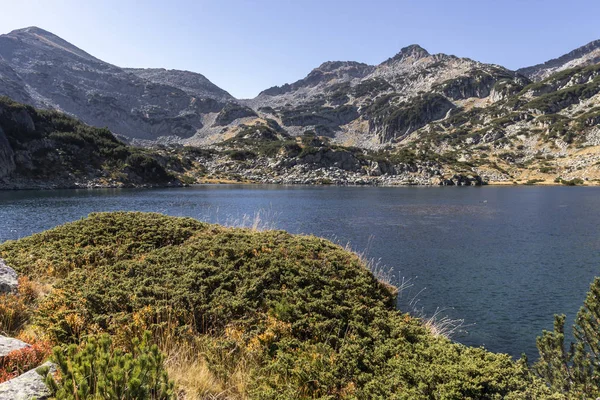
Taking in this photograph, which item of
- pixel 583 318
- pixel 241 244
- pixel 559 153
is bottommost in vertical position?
pixel 583 318

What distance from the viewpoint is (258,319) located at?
8.31m

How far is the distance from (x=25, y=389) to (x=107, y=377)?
1.14 metres

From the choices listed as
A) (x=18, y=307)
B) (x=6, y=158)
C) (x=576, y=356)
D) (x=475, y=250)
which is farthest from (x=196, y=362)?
(x=6, y=158)

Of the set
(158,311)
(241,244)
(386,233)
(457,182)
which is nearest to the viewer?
(158,311)

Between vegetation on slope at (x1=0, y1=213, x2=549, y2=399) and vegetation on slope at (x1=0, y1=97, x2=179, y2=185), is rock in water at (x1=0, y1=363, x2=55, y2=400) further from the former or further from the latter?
vegetation on slope at (x1=0, y1=97, x2=179, y2=185)

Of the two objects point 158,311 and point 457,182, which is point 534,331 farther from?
point 457,182

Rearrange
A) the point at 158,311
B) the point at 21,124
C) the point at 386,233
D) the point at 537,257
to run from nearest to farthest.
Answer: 1. the point at 158,311
2. the point at 537,257
3. the point at 386,233
4. the point at 21,124

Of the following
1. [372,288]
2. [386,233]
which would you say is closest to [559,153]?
[386,233]

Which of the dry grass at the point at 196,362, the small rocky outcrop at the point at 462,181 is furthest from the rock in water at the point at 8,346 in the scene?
the small rocky outcrop at the point at 462,181

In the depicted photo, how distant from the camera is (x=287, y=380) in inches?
258

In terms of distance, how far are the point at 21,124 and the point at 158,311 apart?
159m

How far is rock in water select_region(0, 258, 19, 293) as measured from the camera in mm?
9125

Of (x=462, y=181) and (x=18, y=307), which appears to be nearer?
(x=18, y=307)

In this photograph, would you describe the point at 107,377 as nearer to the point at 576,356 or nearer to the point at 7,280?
the point at 7,280
